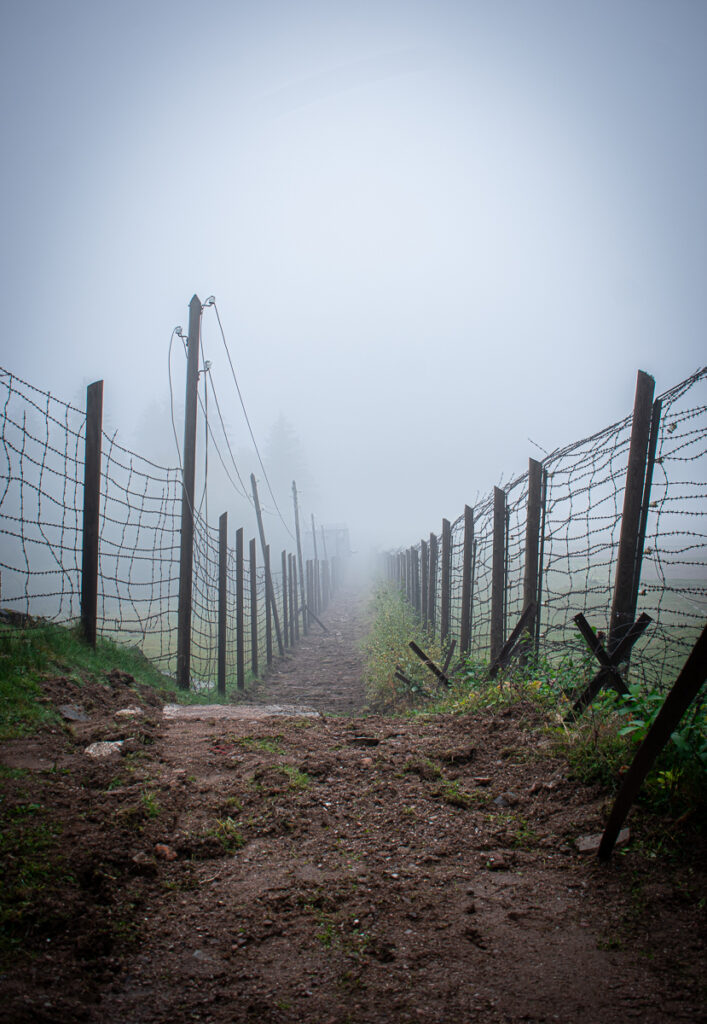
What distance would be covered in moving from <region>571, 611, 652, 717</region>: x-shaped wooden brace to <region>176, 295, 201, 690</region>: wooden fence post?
5.07 metres

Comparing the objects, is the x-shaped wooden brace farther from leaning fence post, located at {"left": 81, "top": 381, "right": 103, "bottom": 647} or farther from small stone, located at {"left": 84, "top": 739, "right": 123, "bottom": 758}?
leaning fence post, located at {"left": 81, "top": 381, "right": 103, "bottom": 647}

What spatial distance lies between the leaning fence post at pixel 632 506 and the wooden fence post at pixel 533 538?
1321 millimetres

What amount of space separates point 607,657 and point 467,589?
11.7 feet

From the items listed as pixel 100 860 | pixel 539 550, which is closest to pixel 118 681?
pixel 100 860

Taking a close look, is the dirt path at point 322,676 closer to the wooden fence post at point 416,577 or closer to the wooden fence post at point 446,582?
the wooden fence post at point 446,582

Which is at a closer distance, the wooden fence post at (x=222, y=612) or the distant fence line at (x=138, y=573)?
the distant fence line at (x=138, y=573)

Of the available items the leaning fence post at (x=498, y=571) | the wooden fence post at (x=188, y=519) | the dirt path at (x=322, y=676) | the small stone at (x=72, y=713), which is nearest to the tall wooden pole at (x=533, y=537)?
the leaning fence post at (x=498, y=571)

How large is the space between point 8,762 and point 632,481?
150 inches

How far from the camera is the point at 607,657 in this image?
9.78ft

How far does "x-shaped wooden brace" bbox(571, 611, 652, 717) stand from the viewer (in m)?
2.95

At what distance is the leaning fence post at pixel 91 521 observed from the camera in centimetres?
527

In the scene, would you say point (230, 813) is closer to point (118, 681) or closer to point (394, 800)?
point (394, 800)

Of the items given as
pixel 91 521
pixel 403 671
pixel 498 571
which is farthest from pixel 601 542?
pixel 91 521

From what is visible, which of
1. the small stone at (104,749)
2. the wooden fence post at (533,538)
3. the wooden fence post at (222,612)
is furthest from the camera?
the wooden fence post at (222,612)
